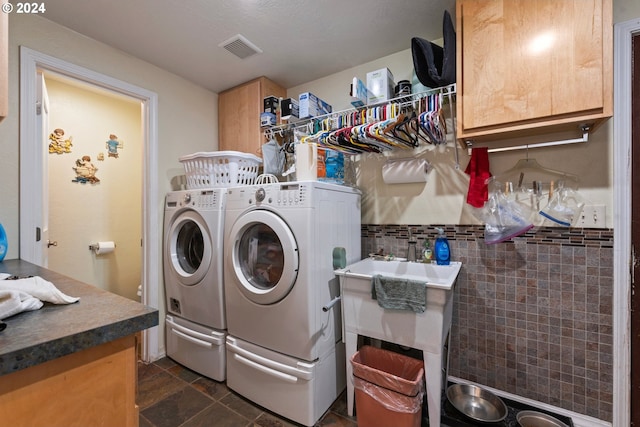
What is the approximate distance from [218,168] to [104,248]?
1.76 m

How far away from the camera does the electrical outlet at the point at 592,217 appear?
140 cm

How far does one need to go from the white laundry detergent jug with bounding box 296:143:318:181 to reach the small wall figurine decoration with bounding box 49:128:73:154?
8.02 feet

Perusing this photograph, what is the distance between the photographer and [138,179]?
10.2 feet

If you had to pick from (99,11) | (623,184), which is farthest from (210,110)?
(623,184)

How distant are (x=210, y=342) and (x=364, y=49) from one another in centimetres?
237

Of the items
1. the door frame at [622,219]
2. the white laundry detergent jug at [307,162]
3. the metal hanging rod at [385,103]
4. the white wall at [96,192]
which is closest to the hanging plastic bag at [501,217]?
the door frame at [622,219]

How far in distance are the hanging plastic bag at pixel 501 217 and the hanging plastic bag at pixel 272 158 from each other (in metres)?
1.51

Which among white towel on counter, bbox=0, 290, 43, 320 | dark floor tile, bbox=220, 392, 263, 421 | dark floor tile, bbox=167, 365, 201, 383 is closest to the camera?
white towel on counter, bbox=0, 290, 43, 320

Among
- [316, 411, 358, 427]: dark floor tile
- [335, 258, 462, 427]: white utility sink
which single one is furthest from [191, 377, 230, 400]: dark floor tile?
[335, 258, 462, 427]: white utility sink

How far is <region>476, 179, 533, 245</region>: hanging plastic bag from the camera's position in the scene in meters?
1.54

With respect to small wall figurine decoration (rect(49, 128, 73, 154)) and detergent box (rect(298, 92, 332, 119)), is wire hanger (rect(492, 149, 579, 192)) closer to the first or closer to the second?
detergent box (rect(298, 92, 332, 119))

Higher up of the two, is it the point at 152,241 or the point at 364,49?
the point at 364,49

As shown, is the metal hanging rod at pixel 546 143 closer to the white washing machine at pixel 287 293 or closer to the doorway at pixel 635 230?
the doorway at pixel 635 230

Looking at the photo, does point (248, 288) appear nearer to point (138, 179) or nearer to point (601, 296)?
point (601, 296)
